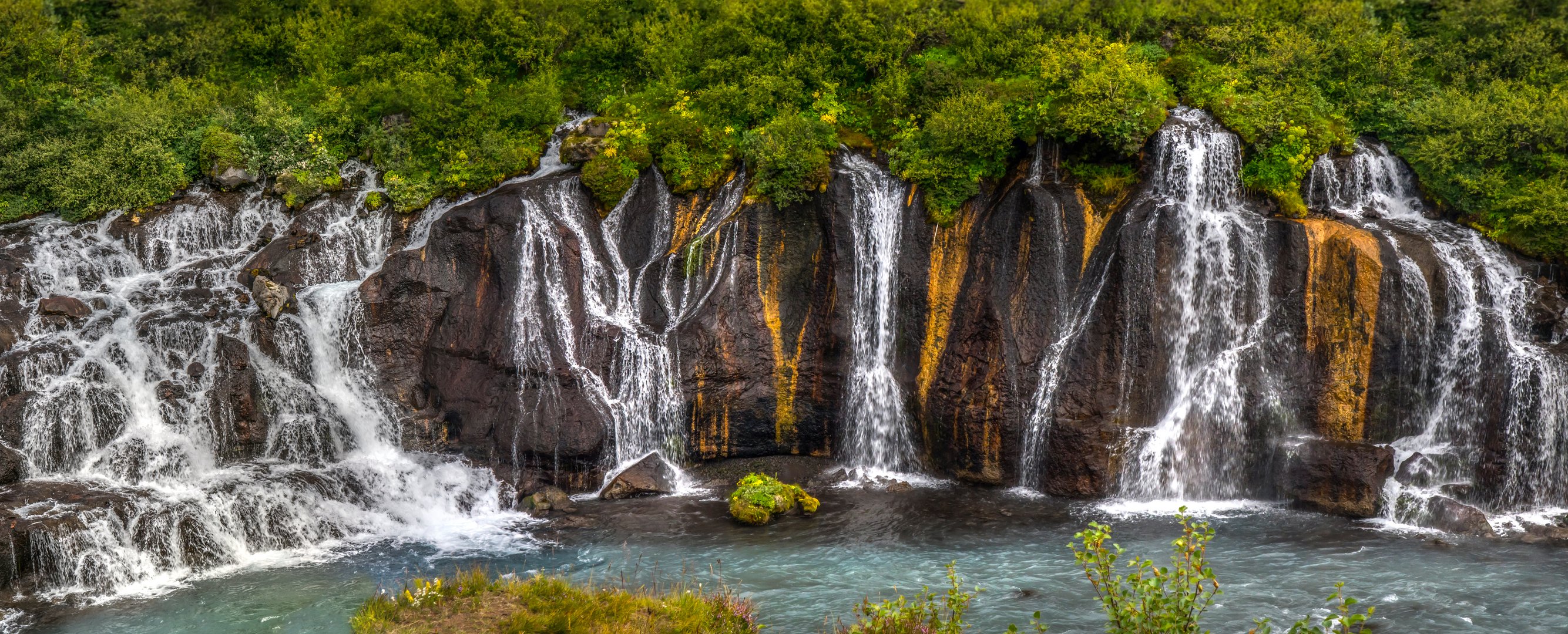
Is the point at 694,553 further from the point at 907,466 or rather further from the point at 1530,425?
the point at 1530,425

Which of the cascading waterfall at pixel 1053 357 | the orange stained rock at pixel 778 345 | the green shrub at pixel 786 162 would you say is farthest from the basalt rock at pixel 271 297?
the cascading waterfall at pixel 1053 357

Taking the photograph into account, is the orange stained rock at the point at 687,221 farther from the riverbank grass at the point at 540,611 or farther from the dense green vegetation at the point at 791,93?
the riverbank grass at the point at 540,611

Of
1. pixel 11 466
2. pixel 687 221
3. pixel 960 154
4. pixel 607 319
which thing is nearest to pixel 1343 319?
pixel 960 154

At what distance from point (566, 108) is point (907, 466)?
1250 centimetres

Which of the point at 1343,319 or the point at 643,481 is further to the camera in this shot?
the point at 643,481

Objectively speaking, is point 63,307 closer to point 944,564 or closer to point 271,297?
point 271,297

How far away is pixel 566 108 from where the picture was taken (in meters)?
25.4

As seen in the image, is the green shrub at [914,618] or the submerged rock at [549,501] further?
the submerged rock at [549,501]

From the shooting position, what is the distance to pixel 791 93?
2283cm

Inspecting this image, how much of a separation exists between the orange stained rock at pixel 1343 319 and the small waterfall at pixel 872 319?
7720 mm

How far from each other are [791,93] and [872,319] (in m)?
5.70

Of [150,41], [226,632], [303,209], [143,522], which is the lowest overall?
[226,632]

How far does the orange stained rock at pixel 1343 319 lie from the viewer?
17.9 meters

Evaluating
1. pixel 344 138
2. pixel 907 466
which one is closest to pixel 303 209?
pixel 344 138
